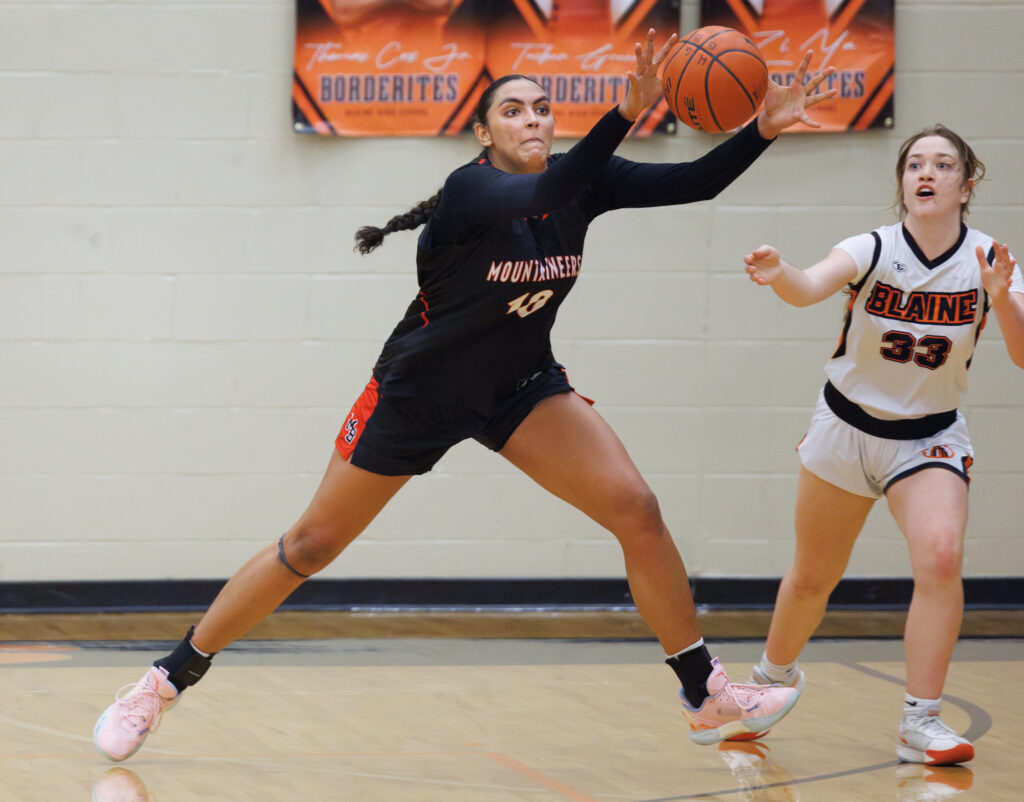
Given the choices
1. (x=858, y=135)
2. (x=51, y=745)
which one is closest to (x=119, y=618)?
(x=51, y=745)

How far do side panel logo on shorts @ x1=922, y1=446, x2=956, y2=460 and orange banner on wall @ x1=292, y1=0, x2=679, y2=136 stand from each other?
7.74 feet

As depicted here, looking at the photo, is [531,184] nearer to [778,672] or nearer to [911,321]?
[911,321]

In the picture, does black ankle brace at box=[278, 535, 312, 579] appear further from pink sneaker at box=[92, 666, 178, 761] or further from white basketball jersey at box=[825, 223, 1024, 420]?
white basketball jersey at box=[825, 223, 1024, 420]

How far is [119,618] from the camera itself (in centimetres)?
514

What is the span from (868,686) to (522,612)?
163 centimetres

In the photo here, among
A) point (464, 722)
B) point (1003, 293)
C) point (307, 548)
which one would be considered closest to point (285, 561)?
point (307, 548)

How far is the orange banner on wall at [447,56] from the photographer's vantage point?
5137 millimetres

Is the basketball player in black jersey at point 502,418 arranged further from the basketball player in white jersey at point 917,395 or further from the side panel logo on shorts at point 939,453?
the side panel logo on shorts at point 939,453

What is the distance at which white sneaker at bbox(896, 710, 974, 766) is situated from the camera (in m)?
3.18

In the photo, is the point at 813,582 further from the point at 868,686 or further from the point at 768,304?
the point at 768,304

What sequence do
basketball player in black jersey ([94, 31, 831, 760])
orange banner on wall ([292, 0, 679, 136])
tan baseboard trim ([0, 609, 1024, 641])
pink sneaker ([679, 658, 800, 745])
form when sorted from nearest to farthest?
basketball player in black jersey ([94, 31, 831, 760]), pink sneaker ([679, 658, 800, 745]), tan baseboard trim ([0, 609, 1024, 641]), orange banner on wall ([292, 0, 679, 136])

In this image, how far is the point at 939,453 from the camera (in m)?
3.31

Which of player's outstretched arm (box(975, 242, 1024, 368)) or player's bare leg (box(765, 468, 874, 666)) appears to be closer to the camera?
player's outstretched arm (box(975, 242, 1024, 368))

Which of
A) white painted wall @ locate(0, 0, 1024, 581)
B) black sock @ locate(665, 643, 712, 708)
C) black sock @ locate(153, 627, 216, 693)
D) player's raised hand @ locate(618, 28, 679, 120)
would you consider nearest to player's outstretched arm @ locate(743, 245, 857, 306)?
player's raised hand @ locate(618, 28, 679, 120)
